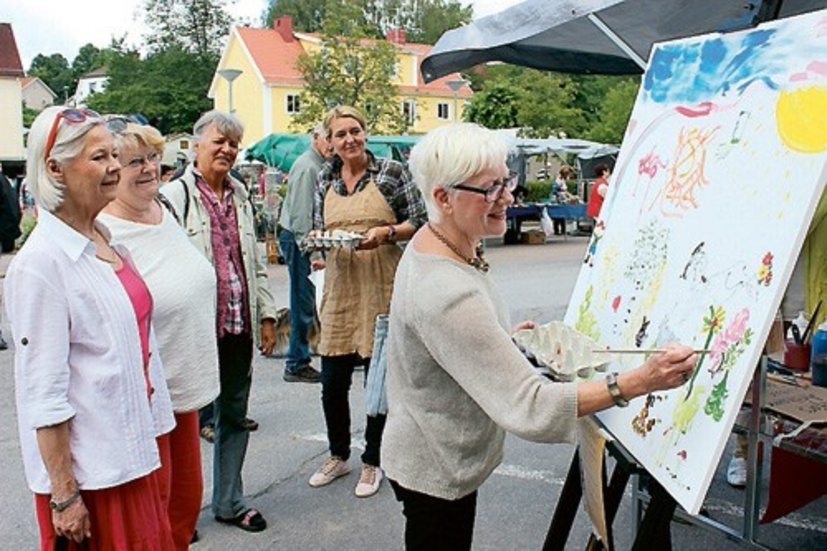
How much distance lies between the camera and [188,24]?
205 ft

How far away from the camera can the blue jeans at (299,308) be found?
6879mm

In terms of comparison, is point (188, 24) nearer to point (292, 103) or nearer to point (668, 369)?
point (292, 103)

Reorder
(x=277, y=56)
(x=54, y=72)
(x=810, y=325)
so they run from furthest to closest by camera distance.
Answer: (x=54, y=72)
(x=277, y=56)
(x=810, y=325)

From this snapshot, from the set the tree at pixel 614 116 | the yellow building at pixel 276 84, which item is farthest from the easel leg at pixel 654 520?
the yellow building at pixel 276 84

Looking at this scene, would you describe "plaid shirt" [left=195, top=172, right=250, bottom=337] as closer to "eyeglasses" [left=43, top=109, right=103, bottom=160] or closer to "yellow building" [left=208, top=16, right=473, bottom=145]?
"eyeglasses" [left=43, top=109, right=103, bottom=160]

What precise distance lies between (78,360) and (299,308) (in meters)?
4.67

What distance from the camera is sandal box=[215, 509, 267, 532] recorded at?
13.4 ft

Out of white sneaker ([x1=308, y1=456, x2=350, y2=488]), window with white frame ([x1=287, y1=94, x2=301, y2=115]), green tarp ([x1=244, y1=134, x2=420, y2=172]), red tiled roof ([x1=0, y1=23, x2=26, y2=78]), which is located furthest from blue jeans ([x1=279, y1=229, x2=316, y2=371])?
red tiled roof ([x1=0, y1=23, x2=26, y2=78])

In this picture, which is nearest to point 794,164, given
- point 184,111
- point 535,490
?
point 535,490

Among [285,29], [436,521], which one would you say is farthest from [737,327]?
[285,29]

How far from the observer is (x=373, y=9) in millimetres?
66438

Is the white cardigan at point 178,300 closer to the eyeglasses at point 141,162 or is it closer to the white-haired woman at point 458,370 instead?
the eyeglasses at point 141,162

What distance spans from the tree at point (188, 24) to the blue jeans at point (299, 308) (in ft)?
194

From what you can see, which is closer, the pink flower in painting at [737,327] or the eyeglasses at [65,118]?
the pink flower in painting at [737,327]
